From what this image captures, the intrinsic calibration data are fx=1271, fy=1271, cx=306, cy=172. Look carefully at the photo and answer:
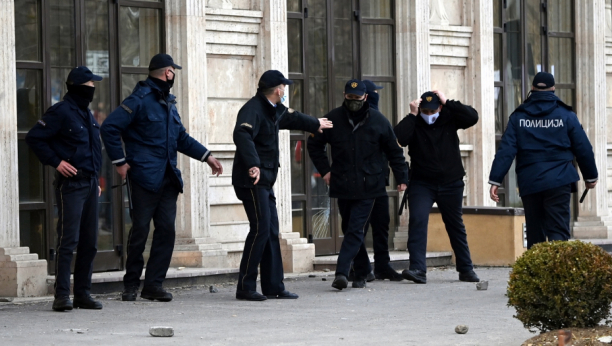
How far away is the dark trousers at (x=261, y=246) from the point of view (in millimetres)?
10781

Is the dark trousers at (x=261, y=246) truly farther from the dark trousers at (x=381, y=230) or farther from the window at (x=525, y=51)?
the window at (x=525, y=51)

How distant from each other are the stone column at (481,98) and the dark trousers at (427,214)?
14.8 feet

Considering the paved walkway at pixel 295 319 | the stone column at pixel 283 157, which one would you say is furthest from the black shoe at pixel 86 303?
the stone column at pixel 283 157

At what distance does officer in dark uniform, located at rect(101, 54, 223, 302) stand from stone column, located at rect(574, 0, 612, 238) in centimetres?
985

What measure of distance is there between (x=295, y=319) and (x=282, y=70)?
560 centimetres

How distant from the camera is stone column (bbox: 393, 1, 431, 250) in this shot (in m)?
16.2

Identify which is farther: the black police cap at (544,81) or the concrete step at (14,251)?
the concrete step at (14,251)

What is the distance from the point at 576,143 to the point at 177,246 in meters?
4.76

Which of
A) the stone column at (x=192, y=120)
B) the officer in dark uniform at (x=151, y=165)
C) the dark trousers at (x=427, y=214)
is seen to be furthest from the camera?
the stone column at (x=192, y=120)

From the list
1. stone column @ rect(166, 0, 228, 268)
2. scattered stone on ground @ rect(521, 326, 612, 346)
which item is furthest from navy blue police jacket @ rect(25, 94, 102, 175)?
scattered stone on ground @ rect(521, 326, 612, 346)

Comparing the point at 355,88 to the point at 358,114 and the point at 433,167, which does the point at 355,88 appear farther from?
the point at 433,167

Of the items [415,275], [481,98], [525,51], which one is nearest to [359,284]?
[415,275]

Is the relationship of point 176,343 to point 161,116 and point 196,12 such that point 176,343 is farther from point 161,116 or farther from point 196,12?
point 196,12

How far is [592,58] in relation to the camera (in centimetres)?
1917
